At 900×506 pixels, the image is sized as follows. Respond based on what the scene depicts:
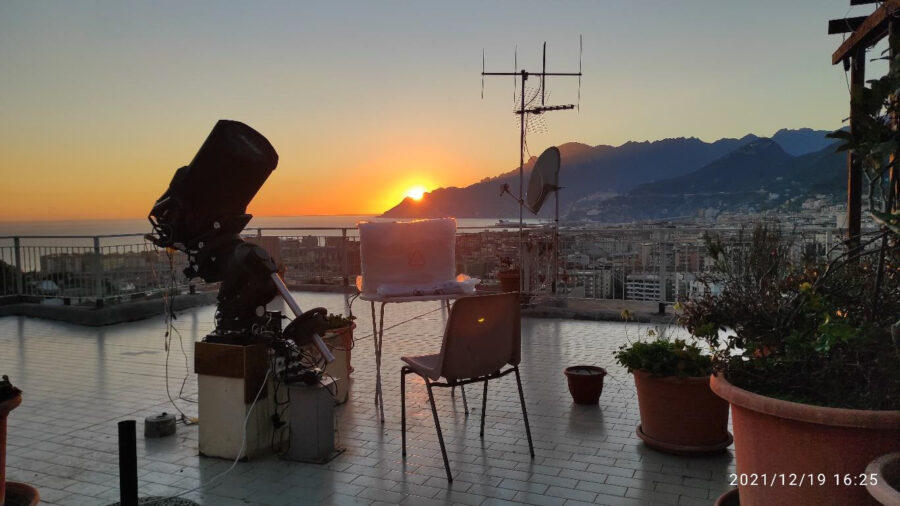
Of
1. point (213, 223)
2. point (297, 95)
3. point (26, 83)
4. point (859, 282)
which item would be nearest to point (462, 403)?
point (213, 223)

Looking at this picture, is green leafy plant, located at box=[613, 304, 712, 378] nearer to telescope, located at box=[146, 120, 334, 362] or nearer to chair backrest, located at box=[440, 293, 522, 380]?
chair backrest, located at box=[440, 293, 522, 380]

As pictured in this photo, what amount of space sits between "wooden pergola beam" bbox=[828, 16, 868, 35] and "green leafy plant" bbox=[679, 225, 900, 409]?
6.55 feet

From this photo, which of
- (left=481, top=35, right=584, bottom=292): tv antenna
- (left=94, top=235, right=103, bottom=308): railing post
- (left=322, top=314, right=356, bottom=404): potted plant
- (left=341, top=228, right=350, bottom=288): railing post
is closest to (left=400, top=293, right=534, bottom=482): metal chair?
(left=322, top=314, right=356, bottom=404): potted plant

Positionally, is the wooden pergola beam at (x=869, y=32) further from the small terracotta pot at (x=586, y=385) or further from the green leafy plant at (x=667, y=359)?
the small terracotta pot at (x=586, y=385)

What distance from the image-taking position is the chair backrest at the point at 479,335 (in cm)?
295

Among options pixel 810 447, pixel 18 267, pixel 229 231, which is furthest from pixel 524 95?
pixel 810 447

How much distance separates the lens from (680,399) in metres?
3.23

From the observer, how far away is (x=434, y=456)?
3.35m

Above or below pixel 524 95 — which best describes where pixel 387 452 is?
below

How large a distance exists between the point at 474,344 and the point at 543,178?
220 inches

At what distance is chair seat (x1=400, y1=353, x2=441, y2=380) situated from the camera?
9.94ft

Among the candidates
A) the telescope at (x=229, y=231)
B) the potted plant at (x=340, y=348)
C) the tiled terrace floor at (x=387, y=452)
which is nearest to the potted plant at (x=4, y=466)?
the tiled terrace floor at (x=387, y=452)

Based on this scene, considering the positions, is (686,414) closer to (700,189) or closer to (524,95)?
(524,95)

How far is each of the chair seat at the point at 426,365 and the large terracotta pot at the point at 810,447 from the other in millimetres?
1451
